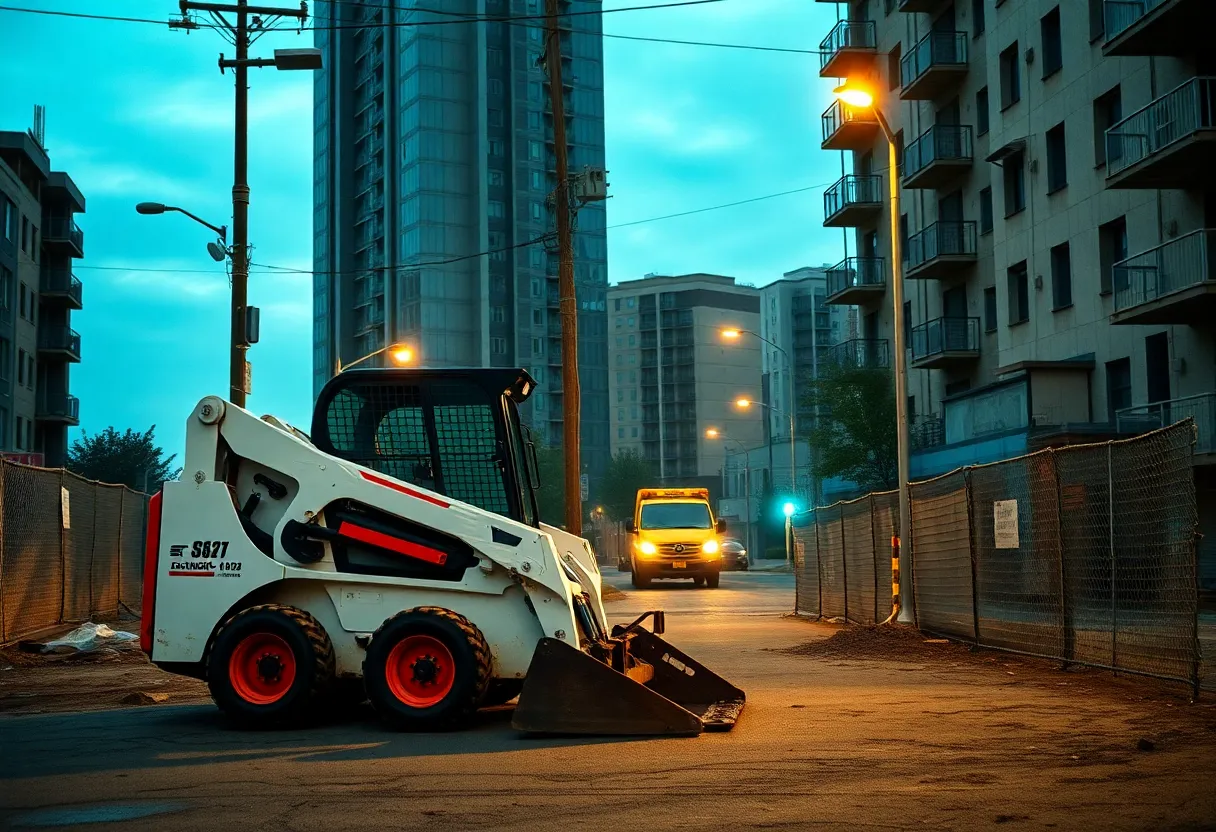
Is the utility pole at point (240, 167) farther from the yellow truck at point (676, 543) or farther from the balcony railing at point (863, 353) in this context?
the balcony railing at point (863, 353)

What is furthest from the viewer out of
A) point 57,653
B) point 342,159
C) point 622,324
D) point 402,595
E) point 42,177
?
point 622,324

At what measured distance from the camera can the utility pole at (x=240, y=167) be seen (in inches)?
1030

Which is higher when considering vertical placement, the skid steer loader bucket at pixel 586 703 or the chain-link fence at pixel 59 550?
the chain-link fence at pixel 59 550

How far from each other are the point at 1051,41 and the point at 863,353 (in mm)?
17792

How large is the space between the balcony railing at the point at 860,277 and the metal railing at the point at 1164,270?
66.2 ft

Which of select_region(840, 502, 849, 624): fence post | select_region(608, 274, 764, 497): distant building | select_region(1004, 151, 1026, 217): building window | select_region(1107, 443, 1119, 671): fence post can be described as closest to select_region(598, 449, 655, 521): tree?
select_region(608, 274, 764, 497): distant building

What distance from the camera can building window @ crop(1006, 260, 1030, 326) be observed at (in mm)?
41097

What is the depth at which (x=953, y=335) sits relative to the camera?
4634cm

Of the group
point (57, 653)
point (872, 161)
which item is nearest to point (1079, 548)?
point (57, 653)

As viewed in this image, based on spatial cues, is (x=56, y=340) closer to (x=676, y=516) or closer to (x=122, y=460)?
(x=122, y=460)

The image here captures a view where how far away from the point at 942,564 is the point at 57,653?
10325mm

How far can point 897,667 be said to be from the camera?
14836 millimetres

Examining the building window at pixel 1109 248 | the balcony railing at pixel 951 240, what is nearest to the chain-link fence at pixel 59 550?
the building window at pixel 1109 248

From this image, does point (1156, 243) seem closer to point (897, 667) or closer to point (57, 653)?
point (897, 667)
